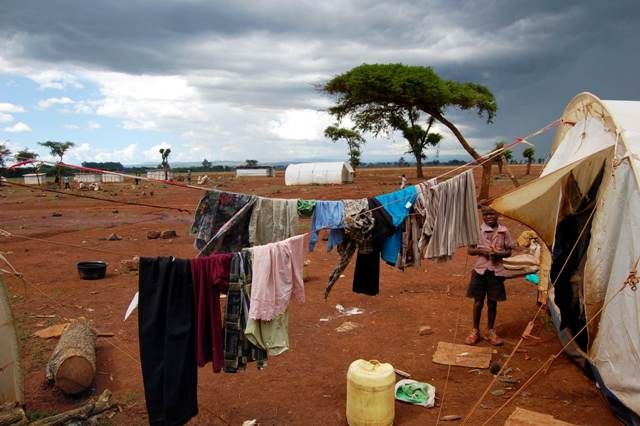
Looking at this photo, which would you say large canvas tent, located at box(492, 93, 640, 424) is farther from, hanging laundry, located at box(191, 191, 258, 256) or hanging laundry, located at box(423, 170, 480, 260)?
hanging laundry, located at box(191, 191, 258, 256)

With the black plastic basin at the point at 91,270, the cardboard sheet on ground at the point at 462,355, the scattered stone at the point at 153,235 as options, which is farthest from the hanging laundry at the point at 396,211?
the scattered stone at the point at 153,235

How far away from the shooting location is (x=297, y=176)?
122ft

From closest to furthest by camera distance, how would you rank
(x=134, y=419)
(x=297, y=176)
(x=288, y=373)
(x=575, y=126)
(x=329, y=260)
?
(x=134, y=419) → (x=288, y=373) → (x=575, y=126) → (x=329, y=260) → (x=297, y=176)

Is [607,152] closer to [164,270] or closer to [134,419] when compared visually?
[164,270]

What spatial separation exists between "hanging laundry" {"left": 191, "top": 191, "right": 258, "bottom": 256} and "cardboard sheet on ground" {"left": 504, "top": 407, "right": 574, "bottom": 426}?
3.27 m

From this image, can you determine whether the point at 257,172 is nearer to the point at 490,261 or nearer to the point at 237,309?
the point at 490,261

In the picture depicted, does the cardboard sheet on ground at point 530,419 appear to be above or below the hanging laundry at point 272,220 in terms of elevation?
below

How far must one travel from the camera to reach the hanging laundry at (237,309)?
4.21 metres

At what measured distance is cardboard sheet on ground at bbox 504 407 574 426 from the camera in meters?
4.59

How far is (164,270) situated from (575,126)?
589cm

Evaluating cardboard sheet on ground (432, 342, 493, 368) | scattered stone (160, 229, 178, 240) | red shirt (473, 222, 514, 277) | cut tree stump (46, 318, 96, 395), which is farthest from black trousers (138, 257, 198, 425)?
scattered stone (160, 229, 178, 240)

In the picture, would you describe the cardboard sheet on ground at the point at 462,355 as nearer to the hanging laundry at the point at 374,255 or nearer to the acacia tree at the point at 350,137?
the hanging laundry at the point at 374,255

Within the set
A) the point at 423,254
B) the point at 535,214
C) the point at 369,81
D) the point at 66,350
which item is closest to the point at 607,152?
the point at 535,214

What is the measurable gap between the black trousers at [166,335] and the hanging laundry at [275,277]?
0.58 metres
